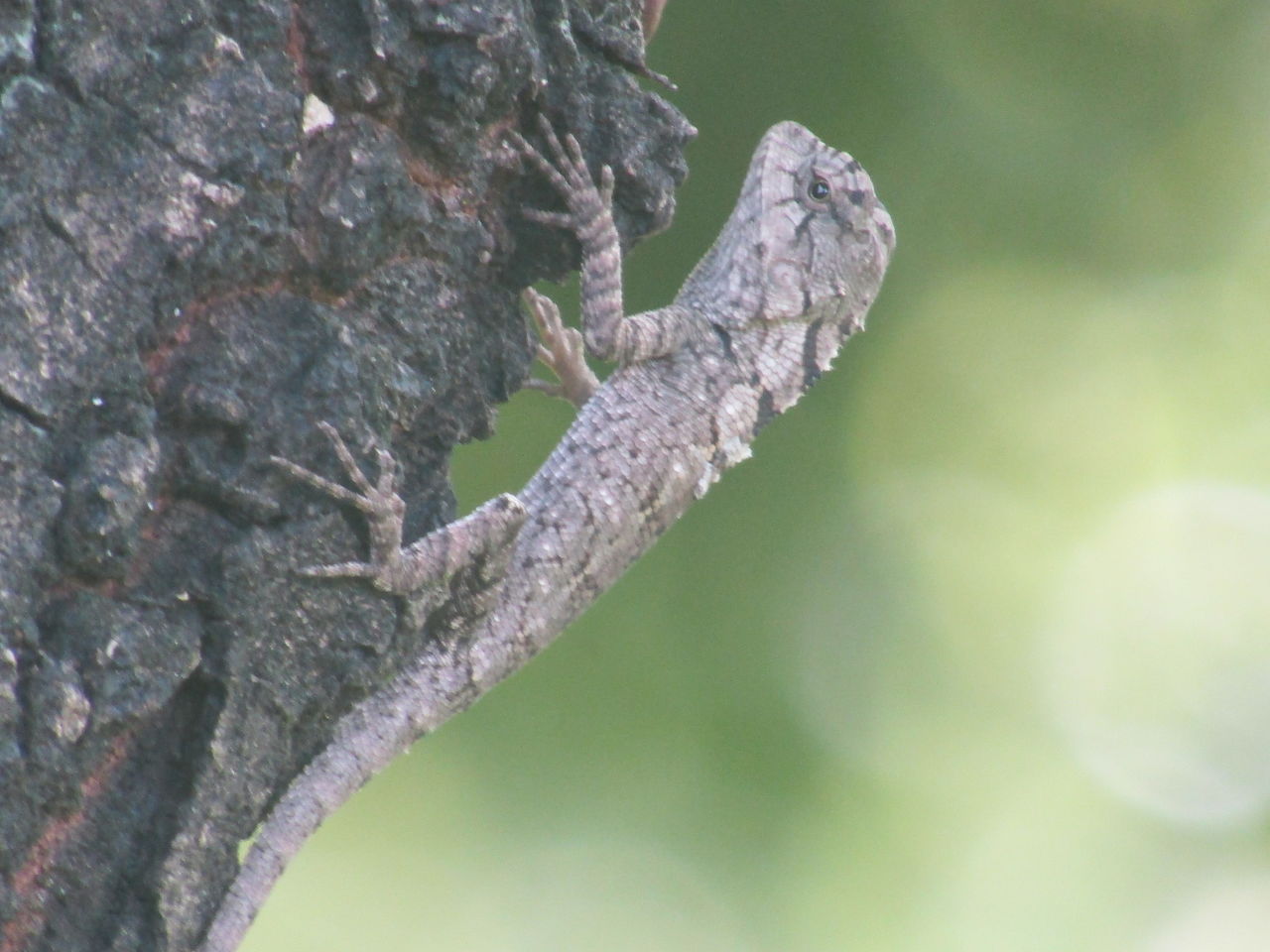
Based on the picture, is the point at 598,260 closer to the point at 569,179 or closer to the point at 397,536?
the point at 569,179

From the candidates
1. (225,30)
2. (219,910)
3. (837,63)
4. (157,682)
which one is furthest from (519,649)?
(837,63)

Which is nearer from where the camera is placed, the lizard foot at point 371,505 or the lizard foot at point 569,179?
the lizard foot at point 371,505

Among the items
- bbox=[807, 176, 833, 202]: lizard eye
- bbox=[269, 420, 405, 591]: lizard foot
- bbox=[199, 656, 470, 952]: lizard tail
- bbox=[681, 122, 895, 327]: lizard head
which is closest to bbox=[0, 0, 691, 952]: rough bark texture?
bbox=[269, 420, 405, 591]: lizard foot

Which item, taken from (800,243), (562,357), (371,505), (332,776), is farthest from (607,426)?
(371,505)

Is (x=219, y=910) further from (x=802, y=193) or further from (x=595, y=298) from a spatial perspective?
(x=802, y=193)

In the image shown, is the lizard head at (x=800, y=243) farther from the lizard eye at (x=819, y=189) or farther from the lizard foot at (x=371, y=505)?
the lizard foot at (x=371, y=505)

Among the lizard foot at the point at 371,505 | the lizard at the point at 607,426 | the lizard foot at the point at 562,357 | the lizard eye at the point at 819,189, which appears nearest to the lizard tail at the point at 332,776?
the lizard at the point at 607,426

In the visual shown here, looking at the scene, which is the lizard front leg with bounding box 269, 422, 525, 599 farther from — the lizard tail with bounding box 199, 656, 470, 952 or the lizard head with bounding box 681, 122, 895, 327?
the lizard head with bounding box 681, 122, 895, 327
